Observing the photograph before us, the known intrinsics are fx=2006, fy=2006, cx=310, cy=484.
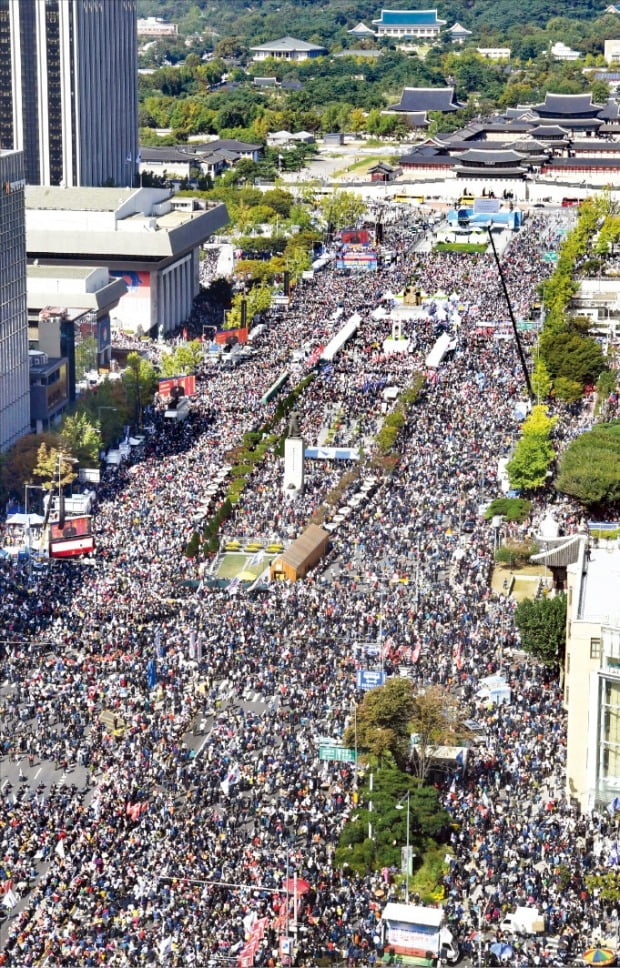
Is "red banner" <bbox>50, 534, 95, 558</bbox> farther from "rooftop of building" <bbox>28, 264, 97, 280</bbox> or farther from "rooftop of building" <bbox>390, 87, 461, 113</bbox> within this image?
"rooftop of building" <bbox>390, 87, 461, 113</bbox>

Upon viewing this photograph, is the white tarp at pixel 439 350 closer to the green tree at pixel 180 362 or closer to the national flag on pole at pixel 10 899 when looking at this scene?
the green tree at pixel 180 362

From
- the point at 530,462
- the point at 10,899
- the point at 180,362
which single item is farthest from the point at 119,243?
the point at 10,899

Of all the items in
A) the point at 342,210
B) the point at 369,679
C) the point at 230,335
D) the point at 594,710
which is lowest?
the point at 342,210

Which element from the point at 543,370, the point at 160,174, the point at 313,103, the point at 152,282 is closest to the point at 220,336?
the point at 152,282

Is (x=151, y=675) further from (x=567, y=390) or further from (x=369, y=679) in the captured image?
(x=567, y=390)

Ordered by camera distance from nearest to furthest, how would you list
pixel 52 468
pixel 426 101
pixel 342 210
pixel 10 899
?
1. pixel 10 899
2. pixel 52 468
3. pixel 342 210
4. pixel 426 101

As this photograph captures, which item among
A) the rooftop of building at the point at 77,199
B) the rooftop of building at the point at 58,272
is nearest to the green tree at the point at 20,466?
the rooftop of building at the point at 58,272
